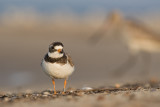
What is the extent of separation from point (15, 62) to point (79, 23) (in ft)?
Answer: 42.0

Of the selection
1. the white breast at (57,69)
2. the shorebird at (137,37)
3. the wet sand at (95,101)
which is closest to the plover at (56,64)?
the white breast at (57,69)

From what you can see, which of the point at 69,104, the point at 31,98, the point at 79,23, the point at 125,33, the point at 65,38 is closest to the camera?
the point at 69,104

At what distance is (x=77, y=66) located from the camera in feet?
43.1

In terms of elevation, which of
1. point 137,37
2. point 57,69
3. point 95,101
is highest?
point 137,37

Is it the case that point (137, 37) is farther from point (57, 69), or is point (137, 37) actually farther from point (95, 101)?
point (95, 101)

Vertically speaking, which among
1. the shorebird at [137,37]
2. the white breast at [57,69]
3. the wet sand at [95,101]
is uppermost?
the shorebird at [137,37]

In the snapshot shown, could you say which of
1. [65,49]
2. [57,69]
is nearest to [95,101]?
[57,69]

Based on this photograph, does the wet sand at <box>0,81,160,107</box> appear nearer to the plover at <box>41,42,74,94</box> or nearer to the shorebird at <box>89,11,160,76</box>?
the plover at <box>41,42,74,94</box>

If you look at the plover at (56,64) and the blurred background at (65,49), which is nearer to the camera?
the plover at (56,64)

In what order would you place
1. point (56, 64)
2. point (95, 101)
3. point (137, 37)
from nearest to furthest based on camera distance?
point (95, 101) < point (56, 64) < point (137, 37)

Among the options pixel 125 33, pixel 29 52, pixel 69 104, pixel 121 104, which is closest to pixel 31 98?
pixel 69 104

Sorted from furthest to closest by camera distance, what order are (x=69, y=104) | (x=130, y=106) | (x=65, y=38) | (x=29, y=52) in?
(x=65, y=38) → (x=29, y=52) → (x=69, y=104) → (x=130, y=106)

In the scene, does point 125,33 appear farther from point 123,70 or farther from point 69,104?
point 69,104

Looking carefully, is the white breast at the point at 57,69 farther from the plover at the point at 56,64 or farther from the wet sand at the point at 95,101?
the wet sand at the point at 95,101
